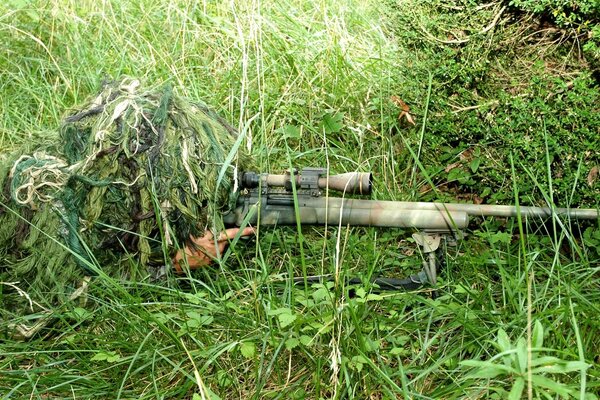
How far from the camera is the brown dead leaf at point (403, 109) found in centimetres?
408

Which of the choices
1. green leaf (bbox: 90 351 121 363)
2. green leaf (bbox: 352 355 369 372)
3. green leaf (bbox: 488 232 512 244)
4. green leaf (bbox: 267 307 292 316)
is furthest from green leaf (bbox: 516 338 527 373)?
green leaf (bbox: 90 351 121 363)

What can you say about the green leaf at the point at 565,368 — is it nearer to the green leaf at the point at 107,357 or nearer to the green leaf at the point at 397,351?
the green leaf at the point at 397,351

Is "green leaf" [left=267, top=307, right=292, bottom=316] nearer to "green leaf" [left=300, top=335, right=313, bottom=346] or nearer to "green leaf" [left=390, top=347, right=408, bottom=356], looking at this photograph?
"green leaf" [left=300, top=335, right=313, bottom=346]

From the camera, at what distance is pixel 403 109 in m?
4.13

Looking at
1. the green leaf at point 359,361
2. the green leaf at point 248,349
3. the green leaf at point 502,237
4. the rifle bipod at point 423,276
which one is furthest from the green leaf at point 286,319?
the green leaf at point 502,237

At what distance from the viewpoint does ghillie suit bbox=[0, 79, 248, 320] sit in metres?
Result: 3.49

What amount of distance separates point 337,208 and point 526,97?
3.17ft

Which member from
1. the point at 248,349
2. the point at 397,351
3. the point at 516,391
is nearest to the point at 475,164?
the point at 397,351

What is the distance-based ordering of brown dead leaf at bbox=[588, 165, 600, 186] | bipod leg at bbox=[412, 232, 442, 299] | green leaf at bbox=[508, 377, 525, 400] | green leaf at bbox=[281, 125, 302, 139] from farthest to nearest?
green leaf at bbox=[281, 125, 302, 139] → brown dead leaf at bbox=[588, 165, 600, 186] → bipod leg at bbox=[412, 232, 442, 299] → green leaf at bbox=[508, 377, 525, 400]

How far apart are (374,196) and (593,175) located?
1.02 metres

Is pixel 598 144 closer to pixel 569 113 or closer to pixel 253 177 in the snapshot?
pixel 569 113

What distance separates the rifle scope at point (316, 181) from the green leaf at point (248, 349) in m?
0.83

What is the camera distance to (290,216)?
11.8 feet

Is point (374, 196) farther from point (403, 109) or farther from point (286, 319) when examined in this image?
point (286, 319)
